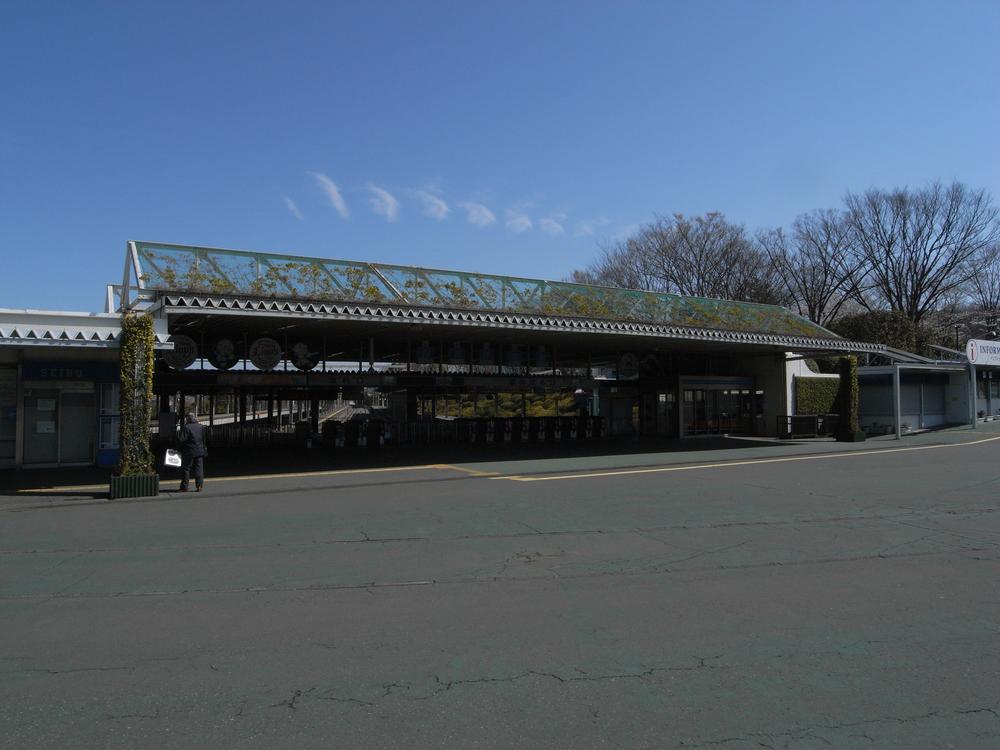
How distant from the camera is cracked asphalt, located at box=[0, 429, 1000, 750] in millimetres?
3895

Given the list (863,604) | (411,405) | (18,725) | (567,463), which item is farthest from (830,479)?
(411,405)

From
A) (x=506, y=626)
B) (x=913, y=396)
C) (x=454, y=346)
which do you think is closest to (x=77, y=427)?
(x=454, y=346)

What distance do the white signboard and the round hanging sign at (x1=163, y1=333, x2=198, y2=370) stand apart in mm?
32778

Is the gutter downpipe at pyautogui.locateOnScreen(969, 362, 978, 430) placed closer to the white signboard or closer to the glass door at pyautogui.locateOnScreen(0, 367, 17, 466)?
the white signboard

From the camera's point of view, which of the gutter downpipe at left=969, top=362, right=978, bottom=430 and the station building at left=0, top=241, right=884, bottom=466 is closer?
the station building at left=0, top=241, right=884, bottom=466

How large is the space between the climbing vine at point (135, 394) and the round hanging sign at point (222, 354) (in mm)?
7142

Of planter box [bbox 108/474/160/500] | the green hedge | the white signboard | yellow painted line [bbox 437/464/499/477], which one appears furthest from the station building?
the white signboard

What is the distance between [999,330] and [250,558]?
59106mm

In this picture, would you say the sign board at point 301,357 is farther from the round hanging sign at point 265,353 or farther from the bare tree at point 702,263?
the bare tree at point 702,263

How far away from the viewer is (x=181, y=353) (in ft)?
66.5

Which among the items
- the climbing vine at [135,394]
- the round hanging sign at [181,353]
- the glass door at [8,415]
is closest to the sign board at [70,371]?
the glass door at [8,415]

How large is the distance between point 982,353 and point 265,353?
32716 millimetres

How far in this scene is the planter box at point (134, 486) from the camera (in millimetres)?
13523

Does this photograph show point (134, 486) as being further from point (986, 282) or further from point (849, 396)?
point (986, 282)
